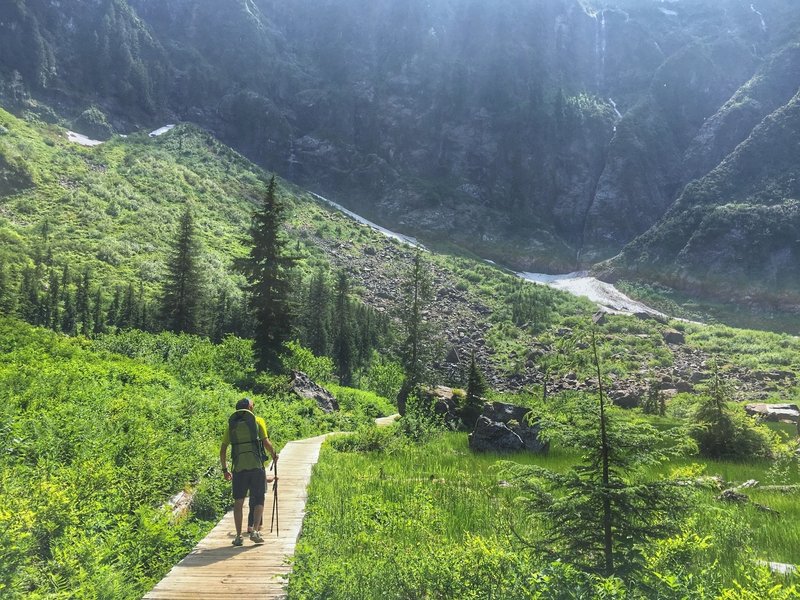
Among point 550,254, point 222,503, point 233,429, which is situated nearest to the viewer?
point 233,429

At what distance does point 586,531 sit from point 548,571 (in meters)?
0.84

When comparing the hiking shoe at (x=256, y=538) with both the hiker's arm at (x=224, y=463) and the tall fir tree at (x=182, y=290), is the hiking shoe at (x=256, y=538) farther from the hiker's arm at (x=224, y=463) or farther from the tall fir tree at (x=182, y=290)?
the tall fir tree at (x=182, y=290)

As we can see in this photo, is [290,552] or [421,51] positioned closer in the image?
[290,552]

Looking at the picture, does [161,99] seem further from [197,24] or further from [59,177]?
[59,177]

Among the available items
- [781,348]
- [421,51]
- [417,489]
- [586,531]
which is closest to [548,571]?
[586,531]

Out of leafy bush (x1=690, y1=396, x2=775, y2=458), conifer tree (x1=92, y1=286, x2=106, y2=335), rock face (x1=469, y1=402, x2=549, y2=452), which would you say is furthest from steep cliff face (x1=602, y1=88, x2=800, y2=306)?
conifer tree (x1=92, y1=286, x2=106, y2=335)

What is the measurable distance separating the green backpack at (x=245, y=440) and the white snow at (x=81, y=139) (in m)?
134

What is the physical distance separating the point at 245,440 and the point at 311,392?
20.0 metres

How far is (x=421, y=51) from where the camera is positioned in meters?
187

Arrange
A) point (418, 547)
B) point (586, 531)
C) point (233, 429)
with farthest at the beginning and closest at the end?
point (233, 429), point (418, 547), point (586, 531)

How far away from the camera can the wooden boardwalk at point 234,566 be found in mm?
6152

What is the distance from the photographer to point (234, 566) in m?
7.02

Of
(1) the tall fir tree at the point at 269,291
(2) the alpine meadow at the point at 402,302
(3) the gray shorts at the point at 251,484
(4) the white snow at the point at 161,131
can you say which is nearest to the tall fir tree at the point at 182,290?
(2) the alpine meadow at the point at 402,302

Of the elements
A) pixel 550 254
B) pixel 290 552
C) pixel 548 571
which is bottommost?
pixel 290 552
